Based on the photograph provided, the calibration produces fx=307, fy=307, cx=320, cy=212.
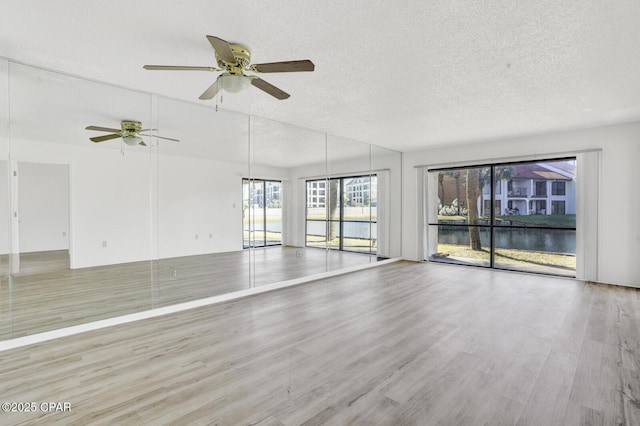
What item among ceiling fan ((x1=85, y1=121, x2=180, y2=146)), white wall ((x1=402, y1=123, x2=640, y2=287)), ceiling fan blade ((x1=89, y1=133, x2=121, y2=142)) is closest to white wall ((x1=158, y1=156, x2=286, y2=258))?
ceiling fan ((x1=85, y1=121, x2=180, y2=146))

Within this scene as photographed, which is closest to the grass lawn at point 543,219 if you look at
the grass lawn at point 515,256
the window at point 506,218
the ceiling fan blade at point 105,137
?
the window at point 506,218

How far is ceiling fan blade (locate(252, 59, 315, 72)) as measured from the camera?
229 centimetres

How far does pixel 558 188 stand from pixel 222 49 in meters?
6.26

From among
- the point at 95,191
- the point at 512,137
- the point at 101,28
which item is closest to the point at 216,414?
the point at 101,28

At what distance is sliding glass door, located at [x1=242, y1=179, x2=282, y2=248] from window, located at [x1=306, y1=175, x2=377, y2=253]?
741 mm

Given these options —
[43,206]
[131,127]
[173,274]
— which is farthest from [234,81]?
[43,206]

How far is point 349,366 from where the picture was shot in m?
2.32

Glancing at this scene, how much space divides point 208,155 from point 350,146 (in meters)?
2.74

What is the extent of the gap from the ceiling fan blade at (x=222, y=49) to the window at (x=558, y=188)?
6093 mm

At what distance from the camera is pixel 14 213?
9.73 feet

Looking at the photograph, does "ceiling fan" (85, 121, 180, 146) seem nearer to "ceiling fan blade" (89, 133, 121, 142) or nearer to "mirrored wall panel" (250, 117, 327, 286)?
"ceiling fan blade" (89, 133, 121, 142)

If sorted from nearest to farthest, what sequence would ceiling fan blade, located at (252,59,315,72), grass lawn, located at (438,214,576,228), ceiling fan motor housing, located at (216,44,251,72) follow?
1. ceiling fan blade, located at (252,59,315,72)
2. ceiling fan motor housing, located at (216,44,251,72)
3. grass lawn, located at (438,214,576,228)

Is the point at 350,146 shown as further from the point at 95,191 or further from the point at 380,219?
the point at 95,191

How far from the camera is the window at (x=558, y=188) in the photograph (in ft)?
18.5
